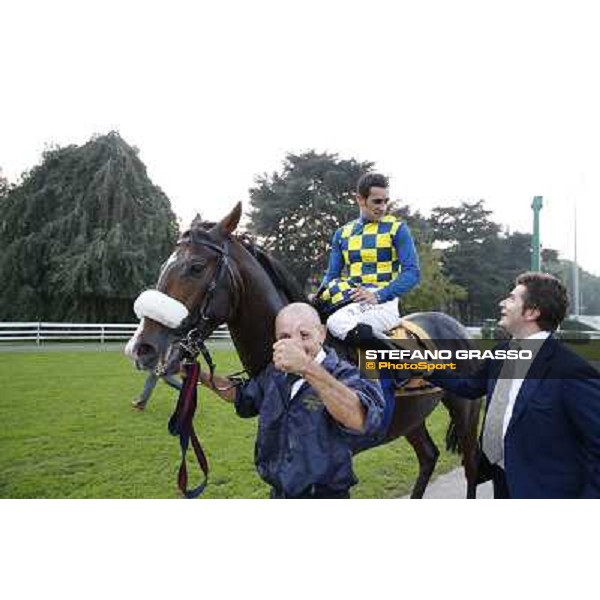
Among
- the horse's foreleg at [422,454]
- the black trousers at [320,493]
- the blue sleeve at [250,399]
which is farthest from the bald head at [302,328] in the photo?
the horse's foreleg at [422,454]

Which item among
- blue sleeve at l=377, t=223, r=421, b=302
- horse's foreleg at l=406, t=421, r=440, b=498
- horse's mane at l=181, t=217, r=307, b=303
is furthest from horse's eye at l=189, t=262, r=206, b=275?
horse's foreleg at l=406, t=421, r=440, b=498

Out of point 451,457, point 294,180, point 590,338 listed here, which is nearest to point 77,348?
point 294,180

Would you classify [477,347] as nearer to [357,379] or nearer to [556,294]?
[556,294]

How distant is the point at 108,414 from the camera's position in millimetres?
3121

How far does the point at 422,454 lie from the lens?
345 centimetres

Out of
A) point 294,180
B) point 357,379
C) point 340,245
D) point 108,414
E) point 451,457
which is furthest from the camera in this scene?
point 451,457

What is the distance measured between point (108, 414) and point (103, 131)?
1.61 metres

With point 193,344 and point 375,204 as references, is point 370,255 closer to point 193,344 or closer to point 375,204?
point 375,204

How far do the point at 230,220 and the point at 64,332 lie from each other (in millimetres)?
1831

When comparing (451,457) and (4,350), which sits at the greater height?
(4,350)

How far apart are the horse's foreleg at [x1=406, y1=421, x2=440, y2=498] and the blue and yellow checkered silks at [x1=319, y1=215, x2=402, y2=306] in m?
1.30

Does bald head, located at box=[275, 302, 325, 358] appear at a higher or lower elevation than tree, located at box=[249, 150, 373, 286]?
lower

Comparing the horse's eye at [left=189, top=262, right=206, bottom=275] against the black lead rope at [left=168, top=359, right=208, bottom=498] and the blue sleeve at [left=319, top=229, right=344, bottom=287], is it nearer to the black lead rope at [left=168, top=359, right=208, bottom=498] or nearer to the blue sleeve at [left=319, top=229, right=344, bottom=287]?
the black lead rope at [left=168, top=359, right=208, bottom=498]

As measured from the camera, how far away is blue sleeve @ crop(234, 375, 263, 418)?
190 centimetres
